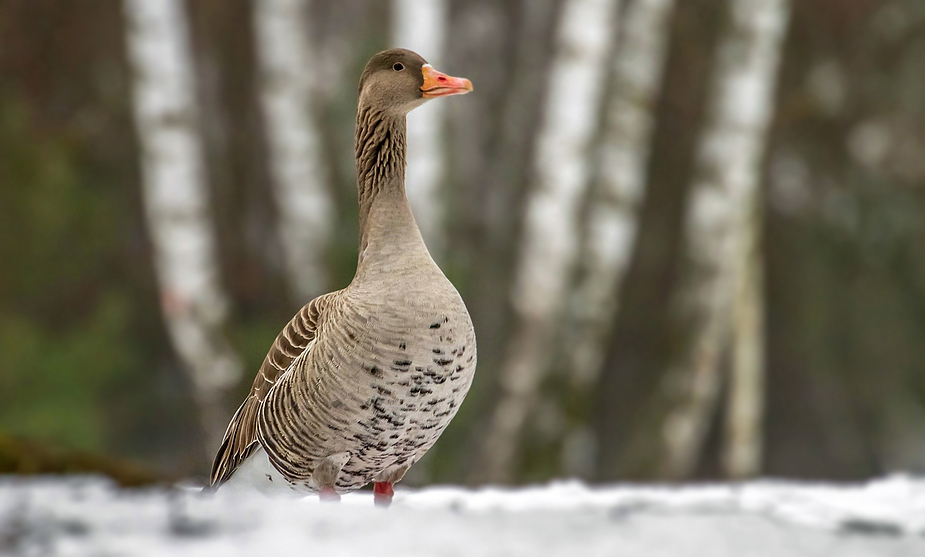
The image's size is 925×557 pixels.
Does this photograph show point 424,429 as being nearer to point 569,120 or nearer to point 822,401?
point 569,120

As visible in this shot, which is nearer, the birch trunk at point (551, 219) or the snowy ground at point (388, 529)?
the snowy ground at point (388, 529)

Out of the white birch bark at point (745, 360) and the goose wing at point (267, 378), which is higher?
the goose wing at point (267, 378)

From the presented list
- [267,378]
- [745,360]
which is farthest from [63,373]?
[745,360]

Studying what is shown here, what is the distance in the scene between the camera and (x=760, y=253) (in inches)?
185

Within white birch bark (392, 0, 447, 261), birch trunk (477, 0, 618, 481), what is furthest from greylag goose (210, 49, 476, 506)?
birch trunk (477, 0, 618, 481)

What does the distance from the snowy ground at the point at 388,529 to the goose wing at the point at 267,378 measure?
0.22 meters

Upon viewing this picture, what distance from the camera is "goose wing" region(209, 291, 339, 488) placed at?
1.49 metres

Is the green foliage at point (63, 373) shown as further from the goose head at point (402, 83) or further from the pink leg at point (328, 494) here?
the goose head at point (402, 83)

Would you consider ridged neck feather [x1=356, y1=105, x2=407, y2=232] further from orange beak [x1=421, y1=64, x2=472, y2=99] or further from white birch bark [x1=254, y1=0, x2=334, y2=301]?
white birch bark [x1=254, y1=0, x2=334, y2=301]

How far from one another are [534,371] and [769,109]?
1.96 meters

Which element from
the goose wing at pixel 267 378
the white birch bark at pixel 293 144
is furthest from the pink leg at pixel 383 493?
the white birch bark at pixel 293 144

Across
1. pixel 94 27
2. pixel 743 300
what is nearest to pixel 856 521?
pixel 743 300

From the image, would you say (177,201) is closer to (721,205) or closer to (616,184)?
(616,184)

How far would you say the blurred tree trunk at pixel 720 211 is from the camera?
388 centimetres
